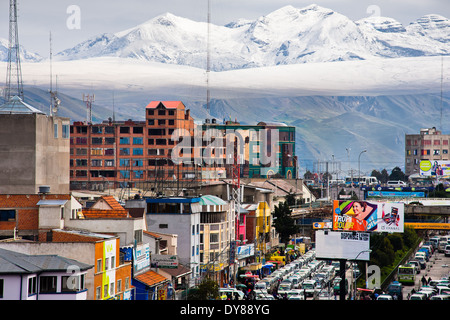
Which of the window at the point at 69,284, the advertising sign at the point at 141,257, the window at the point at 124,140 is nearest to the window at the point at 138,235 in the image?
the advertising sign at the point at 141,257

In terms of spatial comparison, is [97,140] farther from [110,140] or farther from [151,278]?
[151,278]

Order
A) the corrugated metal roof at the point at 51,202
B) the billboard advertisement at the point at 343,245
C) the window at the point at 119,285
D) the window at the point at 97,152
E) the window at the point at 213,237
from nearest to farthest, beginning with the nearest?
the window at the point at 119,285 → the corrugated metal roof at the point at 51,202 → the billboard advertisement at the point at 343,245 → the window at the point at 213,237 → the window at the point at 97,152

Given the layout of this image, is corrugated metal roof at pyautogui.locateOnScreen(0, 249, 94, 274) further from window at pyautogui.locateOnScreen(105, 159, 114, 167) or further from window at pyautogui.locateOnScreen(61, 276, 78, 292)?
window at pyautogui.locateOnScreen(105, 159, 114, 167)

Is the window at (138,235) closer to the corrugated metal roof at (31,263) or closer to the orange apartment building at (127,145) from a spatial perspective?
the corrugated metal roof at (31,263)

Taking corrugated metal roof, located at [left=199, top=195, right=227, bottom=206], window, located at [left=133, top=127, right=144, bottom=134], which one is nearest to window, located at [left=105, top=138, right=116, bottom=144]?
window, located at [left=133, top=127, right=144, bottom=134]

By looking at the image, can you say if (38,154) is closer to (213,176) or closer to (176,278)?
(176,278)
